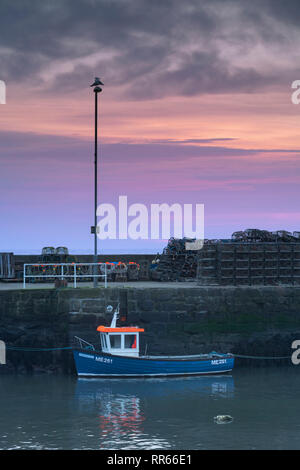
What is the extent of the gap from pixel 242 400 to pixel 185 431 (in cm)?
455

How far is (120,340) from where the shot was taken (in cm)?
2773

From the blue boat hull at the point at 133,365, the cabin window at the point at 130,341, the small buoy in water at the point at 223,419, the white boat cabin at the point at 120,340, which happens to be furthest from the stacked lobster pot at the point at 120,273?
the small buoy in water at the point at 223,419

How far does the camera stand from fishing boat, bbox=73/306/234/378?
27.1 metres

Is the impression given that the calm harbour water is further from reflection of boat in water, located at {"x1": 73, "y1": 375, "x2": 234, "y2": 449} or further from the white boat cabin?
the white boat cabin

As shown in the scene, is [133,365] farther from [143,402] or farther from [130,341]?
[143,402]

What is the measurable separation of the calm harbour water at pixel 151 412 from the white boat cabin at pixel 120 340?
1195mm

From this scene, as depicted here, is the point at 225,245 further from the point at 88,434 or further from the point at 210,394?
the point at 88,434

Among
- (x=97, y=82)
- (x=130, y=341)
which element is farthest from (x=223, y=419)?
(x=97, y=82)

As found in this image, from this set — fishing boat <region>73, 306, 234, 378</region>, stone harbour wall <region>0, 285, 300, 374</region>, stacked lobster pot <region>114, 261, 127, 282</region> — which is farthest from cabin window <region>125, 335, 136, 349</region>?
stacked lobster pot <region>114, 261, 127, 282</region>

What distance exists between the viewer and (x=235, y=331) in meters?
30.1

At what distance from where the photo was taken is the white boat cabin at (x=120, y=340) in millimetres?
27562

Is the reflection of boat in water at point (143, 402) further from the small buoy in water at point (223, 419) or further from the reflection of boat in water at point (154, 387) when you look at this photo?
the small buoy in water at point (223, 419)

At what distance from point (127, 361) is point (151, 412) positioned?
4769mm
